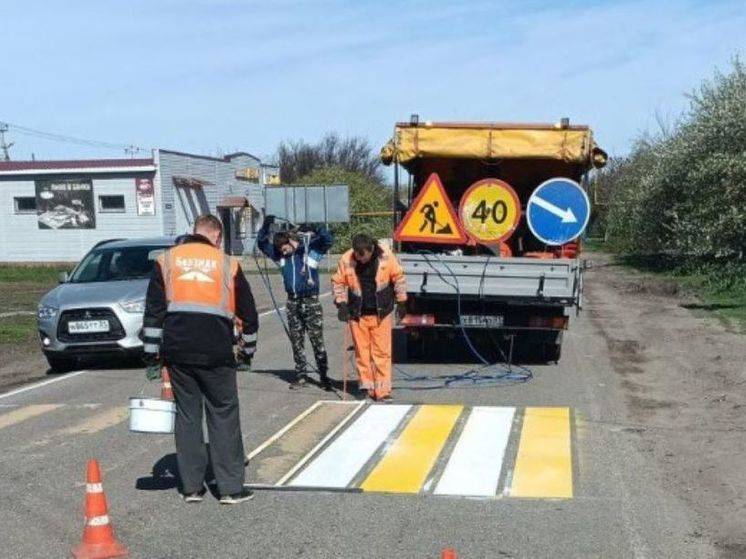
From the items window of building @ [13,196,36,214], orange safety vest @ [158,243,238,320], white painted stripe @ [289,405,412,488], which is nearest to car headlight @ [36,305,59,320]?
white painted stripe @ [289,405,412,488]

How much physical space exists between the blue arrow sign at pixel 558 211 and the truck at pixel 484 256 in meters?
0.34

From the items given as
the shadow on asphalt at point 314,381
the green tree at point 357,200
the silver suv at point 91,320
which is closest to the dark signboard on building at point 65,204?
the green tree at point 357,200

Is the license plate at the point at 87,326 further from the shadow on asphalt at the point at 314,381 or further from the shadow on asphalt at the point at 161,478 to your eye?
the shadow on asphalt at the point at 161,478

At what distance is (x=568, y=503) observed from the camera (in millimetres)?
6586

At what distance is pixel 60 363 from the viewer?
13703 millimetres

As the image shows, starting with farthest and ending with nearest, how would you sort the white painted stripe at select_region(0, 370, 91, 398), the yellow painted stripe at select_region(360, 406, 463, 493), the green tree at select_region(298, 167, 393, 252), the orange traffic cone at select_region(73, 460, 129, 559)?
the green tree at select_region(298, 167, 393, 252) < the white painted stripe at select_region(0, 370, 91, 398) < the yellow painted stripe at select_region(360, 406, 463, 493) < the orange traffic cone at select_region(73, 460, 129, 559)

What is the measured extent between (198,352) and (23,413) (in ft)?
14.7

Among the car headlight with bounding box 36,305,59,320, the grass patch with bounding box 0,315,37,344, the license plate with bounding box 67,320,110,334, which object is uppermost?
the car headlight with bounding box 36,305,59,320

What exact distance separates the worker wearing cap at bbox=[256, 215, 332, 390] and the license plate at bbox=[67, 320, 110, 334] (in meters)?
2.88

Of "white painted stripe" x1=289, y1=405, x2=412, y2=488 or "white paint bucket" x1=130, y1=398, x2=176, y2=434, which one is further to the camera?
"white painted stripe" x1=289, y1=405, x2=412, y2=488

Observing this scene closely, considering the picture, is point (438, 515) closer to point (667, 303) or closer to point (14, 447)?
point (14, 447)

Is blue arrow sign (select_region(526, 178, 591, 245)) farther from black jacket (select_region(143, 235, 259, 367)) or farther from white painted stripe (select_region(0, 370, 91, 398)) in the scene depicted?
black jacket (select_region(143, 235, 259, 367))

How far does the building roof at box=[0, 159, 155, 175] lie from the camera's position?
42.5 meters

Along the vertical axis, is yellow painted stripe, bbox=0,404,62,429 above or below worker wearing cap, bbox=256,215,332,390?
below
